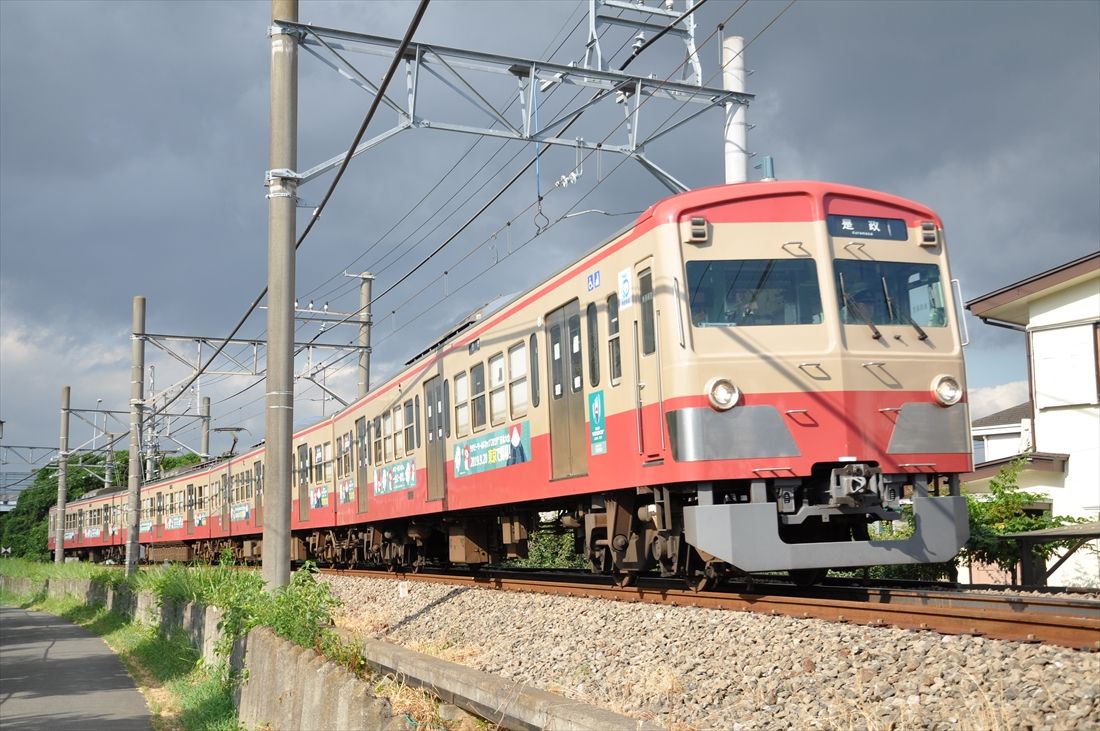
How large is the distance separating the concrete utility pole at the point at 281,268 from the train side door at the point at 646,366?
3683mm

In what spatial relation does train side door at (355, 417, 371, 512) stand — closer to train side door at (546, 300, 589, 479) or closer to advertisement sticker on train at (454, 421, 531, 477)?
advertisement sticker on train at (454, 421, 531, 477)

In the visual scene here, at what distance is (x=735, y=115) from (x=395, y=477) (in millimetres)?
7415

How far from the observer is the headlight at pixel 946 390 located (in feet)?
28.8

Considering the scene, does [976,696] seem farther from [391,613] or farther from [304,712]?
[391,613]

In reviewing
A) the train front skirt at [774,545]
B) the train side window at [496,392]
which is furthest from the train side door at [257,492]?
the train front skirt at [774,545]

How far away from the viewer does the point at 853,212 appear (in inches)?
358

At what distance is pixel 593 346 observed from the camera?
32.6 ft

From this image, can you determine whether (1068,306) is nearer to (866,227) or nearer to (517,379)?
(866,227)

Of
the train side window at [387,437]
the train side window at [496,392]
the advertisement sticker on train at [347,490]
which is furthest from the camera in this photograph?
the advertisement sticker on train at [347,490]

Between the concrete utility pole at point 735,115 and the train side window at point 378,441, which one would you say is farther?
the train side window at point 378,441

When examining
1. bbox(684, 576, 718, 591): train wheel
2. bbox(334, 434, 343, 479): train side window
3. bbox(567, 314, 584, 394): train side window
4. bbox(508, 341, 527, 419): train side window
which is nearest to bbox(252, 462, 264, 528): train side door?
bbox(334, 434, 343, 479): train side window

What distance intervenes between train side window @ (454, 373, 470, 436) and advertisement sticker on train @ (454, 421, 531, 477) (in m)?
0.19

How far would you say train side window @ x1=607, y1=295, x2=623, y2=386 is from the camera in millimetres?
9484

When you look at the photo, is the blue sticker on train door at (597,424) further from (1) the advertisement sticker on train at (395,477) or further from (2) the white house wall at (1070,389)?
(2) the white house wall at (1070,389)
